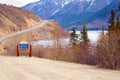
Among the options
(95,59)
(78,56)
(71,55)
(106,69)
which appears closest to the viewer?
(106,69)

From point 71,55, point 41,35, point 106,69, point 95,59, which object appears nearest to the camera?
point 106,69

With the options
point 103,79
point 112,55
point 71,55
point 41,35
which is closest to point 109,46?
point 112,55

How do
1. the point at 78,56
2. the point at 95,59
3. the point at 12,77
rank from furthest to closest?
the point at 78,56 < the point at 95,59 < the point at 12,77

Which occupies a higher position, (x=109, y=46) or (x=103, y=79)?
(x=109, y=46)

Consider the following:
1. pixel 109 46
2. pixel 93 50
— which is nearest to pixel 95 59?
pixel 93 50

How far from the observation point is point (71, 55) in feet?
83.3

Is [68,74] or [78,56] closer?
[68,74]

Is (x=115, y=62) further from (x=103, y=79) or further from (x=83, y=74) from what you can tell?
(x=103, y=79)

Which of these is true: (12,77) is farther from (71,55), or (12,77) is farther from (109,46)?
(71,55)

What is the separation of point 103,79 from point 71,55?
12.3 metres

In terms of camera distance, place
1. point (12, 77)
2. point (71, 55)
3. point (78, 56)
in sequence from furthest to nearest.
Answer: point (71, 55) → point (78, 56) → point (12, 77)

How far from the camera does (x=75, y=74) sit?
1454 cm

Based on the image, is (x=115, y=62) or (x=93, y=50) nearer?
(x=115, y=62)

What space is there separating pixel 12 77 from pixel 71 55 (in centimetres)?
1138
